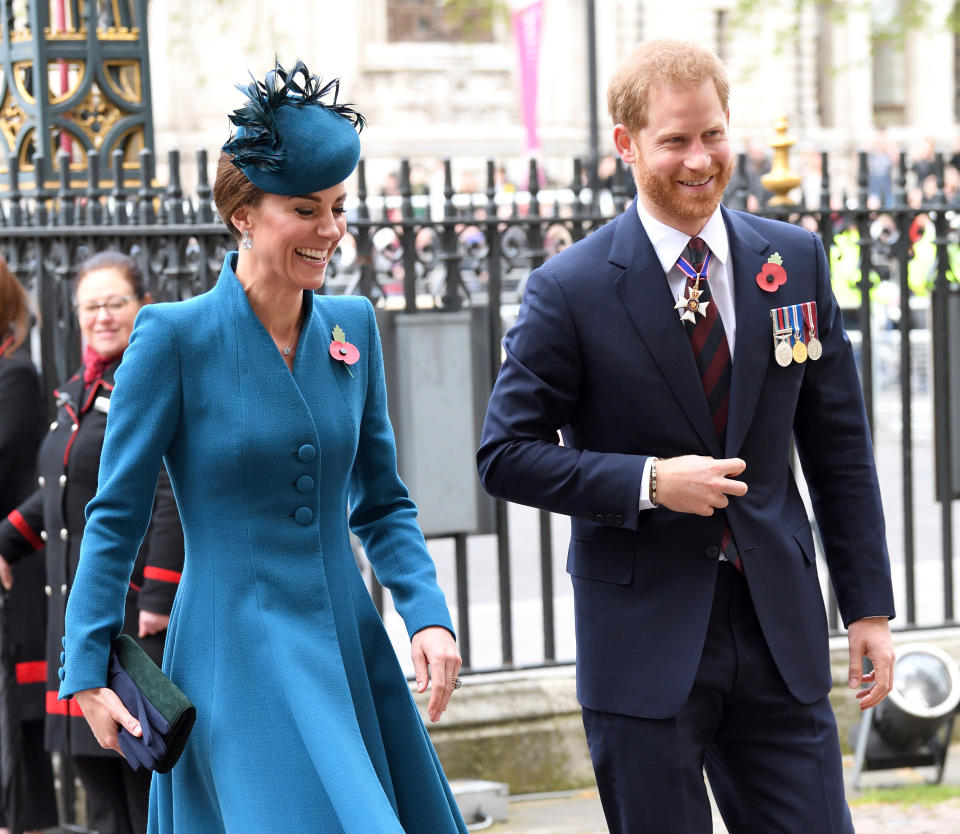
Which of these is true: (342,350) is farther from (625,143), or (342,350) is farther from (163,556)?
(163,556)

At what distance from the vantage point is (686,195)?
319 centimetres

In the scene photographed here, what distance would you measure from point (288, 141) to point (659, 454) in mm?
896

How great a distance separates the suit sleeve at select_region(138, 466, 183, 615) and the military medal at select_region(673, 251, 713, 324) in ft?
6.23

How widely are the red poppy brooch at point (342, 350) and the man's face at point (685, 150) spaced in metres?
0.64

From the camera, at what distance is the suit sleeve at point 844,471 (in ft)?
10.8

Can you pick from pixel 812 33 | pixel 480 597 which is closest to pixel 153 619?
pixel 480 597

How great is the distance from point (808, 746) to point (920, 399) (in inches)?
530

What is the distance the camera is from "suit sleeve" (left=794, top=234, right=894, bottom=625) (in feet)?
10.8

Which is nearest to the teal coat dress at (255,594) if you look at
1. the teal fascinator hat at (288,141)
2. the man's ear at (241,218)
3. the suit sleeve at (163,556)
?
the man's ear at (241,218)

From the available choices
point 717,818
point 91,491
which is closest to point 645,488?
point 91,491

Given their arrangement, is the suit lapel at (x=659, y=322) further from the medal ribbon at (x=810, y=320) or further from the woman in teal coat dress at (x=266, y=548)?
the woman in teal coat dress at (x=266, y=548)

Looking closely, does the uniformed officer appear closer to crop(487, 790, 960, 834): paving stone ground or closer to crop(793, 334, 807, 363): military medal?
crop(487, 790, 960, 834): paving stone ground


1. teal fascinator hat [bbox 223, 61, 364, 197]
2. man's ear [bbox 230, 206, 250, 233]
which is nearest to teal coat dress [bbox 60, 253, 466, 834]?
man's ear [bbox 230, 206, 250, 233]

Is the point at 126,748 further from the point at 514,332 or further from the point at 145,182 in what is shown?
the point at 145,182
